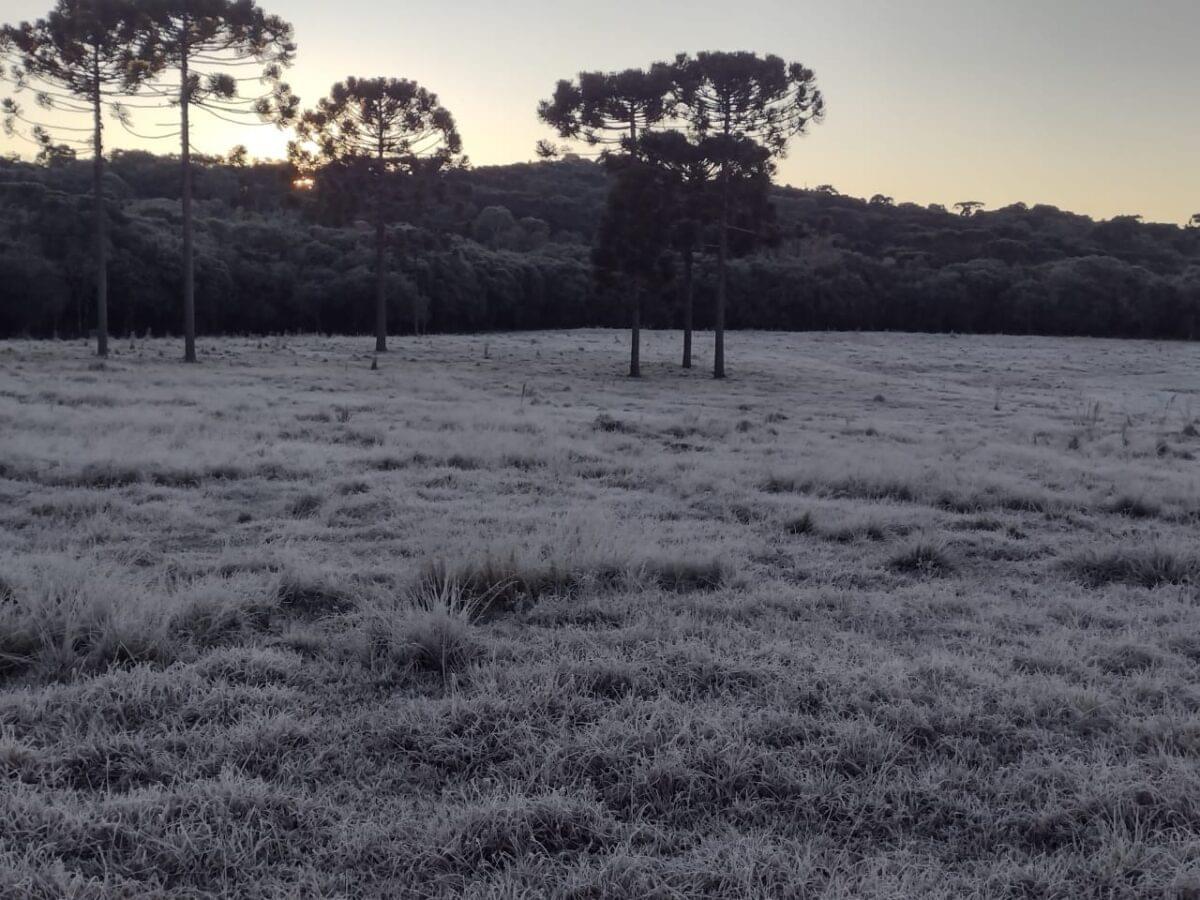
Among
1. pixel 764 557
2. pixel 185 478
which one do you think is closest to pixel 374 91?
pixel 185 478

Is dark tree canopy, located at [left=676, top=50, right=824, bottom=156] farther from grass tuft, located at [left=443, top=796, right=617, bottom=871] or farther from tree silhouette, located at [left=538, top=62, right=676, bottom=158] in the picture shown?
grass tuft, located at [left=443, top=796, right=617, bottom=871]

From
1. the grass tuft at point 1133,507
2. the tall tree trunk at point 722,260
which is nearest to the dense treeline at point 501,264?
the tall tree trunk at point 722,260

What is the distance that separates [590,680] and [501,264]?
5635 cm

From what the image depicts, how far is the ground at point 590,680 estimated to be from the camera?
258cm

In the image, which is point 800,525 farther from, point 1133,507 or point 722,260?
point 722,260

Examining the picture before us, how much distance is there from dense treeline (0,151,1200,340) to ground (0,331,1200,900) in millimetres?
25581

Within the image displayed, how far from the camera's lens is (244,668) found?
3840 mm

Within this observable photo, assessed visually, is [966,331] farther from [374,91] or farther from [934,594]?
[934,594]

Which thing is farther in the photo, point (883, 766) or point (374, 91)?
point (374, 91)

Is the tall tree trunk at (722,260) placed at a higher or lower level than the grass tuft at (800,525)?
higher

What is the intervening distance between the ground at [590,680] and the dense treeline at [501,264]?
2558 cm

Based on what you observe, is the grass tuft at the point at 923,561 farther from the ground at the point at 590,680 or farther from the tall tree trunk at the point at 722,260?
the tall tree trunk at the point at 722,260

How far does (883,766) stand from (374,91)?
3808cm

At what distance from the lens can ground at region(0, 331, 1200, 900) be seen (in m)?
2.58
